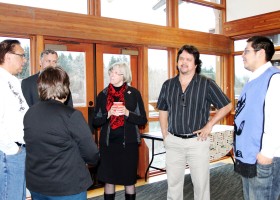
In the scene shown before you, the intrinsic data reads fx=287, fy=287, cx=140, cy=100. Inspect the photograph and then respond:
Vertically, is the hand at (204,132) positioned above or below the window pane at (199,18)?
below

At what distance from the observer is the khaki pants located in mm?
2414

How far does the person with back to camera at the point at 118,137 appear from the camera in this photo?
264 cm

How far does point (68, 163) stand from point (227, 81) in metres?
5.07

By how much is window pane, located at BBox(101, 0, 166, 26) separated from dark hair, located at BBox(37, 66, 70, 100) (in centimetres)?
281

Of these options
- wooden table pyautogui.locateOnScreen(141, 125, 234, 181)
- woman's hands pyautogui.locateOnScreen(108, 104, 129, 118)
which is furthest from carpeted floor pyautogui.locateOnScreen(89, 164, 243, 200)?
woman's hands pyautogui.locateOnScreen(108, 104, 129, 118)

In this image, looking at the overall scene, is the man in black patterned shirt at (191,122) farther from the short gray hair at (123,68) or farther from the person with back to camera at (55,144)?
the person with back to camera at (55,144)

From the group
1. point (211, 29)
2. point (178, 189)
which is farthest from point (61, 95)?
point (211, 29)

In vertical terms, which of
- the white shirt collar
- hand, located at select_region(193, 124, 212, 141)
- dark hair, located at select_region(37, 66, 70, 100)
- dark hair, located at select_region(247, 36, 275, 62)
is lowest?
hand, located at select_region(193, 124, 212, 141)

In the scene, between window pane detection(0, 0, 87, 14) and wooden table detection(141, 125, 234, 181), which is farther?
wooden table detection(141, 125, 234, 181)

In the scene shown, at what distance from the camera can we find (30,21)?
3.39 metres

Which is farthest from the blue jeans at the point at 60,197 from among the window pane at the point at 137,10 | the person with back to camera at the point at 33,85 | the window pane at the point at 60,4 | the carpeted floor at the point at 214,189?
the window pane at the point at 137,10

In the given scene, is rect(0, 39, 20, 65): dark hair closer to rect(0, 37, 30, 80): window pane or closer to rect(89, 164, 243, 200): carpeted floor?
rect(0, 37, 30, 80): window pane

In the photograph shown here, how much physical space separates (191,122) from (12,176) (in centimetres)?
143

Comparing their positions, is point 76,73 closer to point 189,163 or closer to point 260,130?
point 189,163
